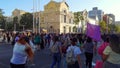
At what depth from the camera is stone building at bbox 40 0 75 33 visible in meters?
94.2

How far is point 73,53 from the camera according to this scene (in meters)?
8.43

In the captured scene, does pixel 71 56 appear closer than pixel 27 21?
Yes

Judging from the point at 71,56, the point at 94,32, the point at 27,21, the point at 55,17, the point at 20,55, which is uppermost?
the point at 55,17

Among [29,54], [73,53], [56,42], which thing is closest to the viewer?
[29,54]

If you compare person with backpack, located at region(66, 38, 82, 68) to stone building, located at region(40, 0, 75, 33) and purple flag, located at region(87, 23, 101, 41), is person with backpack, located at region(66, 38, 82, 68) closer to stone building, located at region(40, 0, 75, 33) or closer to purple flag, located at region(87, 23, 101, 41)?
purple flag, located at region(87, 23, 101, 41)

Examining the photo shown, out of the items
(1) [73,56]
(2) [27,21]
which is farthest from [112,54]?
(2) [27,21]

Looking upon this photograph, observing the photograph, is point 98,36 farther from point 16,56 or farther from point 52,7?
point 52,7

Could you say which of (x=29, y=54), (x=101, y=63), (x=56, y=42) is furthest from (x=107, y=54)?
(x=56, y=42)

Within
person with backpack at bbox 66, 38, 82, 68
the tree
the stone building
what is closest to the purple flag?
person with backpack at bbox 66, 38, 82, 68

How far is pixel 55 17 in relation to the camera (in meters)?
94.6

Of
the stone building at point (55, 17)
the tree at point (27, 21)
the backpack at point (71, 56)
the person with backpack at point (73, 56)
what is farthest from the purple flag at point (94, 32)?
the tree at point (27, 21)

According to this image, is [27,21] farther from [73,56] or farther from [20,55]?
[20,55]

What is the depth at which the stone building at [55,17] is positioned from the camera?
94188mm

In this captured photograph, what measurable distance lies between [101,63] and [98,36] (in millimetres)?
2286
